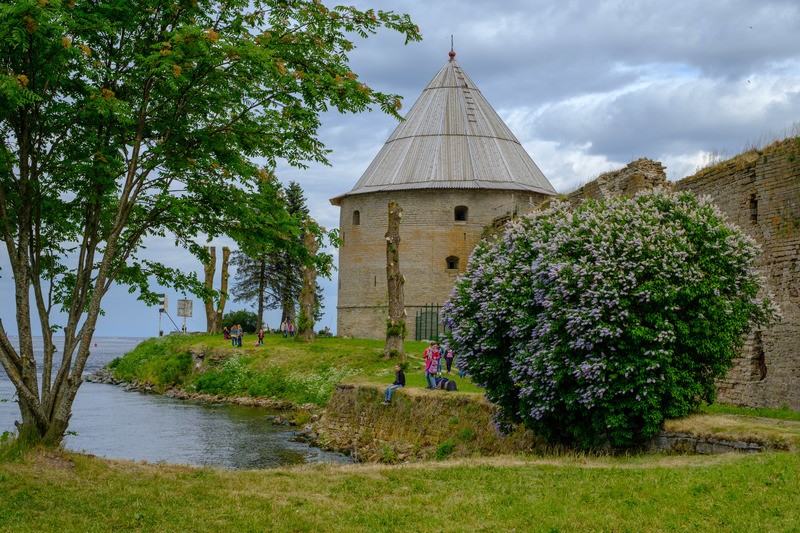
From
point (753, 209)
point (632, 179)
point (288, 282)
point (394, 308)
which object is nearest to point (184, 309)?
point (288, 282)

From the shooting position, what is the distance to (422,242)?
44.3 meters

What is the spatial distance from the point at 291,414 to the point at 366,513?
21.7 m

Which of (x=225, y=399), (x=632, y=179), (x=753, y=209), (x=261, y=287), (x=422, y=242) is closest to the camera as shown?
(x=753, y=209)

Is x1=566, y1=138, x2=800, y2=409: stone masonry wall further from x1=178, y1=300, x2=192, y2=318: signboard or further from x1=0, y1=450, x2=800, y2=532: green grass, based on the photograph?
x1=178, y1=300, x2=192, y2=318: signboard

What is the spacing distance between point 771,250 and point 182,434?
16.8m

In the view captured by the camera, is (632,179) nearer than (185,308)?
Yes

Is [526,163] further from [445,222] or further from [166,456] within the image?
[166,456]

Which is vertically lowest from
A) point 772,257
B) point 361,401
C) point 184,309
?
point 361,401

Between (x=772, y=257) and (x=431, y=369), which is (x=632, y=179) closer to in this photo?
(x=772, y=257)

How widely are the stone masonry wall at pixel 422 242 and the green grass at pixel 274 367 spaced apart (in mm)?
3575

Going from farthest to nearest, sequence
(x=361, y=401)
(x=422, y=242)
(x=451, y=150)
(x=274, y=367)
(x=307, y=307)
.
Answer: (x=451, y=150) < (x=422, y=242) < (x=307, y=307) < (x=274, y=367) < (x=361, y=401)

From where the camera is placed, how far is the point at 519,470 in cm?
1208

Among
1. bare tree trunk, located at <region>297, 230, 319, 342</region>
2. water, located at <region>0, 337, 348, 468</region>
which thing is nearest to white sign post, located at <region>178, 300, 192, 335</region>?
bare tree trunk, located at <region>297, 230, 319, 342</region>

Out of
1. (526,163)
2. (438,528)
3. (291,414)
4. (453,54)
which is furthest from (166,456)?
(453,54)
